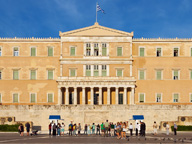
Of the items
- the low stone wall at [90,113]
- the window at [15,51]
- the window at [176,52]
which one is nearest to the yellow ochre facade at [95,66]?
the window at [15,51]

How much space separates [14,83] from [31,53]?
6008 mm

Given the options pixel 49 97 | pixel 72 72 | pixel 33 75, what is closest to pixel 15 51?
pixel 33 75

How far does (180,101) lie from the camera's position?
185 feet

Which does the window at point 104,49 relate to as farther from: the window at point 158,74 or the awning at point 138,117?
the awning at point 138,117

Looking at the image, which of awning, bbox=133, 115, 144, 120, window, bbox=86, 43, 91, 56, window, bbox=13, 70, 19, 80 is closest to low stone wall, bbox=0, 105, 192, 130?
awning, bbox=133, 115, 144, 120

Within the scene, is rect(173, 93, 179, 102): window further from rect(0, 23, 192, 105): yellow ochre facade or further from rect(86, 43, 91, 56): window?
rect(86, 43, 91, 56): window

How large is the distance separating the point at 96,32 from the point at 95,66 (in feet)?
19.6

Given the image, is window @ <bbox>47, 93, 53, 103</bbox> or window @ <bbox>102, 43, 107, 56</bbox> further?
window @ <bbox>102, 43, 107, 56</bbox>

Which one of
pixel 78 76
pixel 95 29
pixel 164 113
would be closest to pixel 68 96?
pixel 78 76

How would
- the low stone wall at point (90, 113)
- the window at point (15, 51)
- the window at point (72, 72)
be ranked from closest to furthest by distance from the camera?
1. the low stone wall at point (90, 113)
2. the window at point (72, 72)
3. the window at point (15, 51)

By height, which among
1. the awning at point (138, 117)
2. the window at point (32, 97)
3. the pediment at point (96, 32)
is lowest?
the awning at point (138, 117)

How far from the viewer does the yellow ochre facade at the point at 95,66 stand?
185 ft

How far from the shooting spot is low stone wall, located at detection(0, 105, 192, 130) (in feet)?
149

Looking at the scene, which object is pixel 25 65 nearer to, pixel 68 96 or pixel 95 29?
pixel 68 96
